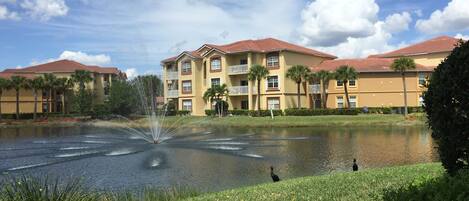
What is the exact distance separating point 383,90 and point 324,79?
823 centimetres

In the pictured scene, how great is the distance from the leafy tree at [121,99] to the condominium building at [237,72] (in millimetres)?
6560

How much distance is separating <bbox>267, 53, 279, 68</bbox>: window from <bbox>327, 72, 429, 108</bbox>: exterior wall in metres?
9.23

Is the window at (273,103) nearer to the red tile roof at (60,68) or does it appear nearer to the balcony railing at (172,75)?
the balcony railing at (172,75)

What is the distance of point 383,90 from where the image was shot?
206 feet

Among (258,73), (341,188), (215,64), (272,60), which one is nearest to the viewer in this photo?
(341,188)

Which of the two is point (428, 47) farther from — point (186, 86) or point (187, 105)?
point (187, 105)

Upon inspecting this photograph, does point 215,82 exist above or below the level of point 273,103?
above

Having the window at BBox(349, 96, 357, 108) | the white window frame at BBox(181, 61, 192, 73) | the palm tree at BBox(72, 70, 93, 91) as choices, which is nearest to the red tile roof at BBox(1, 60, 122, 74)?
the palm tree at BBox(72, 70, 93, 91)

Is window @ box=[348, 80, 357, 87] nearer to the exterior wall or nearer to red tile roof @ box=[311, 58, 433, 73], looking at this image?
the exterior wall

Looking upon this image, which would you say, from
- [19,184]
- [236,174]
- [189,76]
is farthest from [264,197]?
[189,76]

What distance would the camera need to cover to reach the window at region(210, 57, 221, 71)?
69250 millimetres

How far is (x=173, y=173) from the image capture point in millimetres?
20891

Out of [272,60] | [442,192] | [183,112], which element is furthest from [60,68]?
[442,192]

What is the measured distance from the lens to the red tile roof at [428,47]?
65.8 m
